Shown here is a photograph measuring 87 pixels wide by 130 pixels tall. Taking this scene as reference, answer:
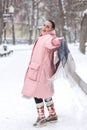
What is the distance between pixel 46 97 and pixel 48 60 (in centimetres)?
58

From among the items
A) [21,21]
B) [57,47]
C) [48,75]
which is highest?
[57,47]

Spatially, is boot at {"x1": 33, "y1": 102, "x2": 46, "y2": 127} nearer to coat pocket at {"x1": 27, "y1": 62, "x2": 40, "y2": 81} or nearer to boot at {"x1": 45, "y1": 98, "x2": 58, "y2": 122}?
boot at {"x1": 45, "y1": 98, "x2": 58, "y2": 122}

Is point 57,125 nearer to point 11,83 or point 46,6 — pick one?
point 11,83

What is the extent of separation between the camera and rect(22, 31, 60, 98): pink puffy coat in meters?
6.76

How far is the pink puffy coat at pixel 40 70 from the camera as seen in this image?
6.76 metres

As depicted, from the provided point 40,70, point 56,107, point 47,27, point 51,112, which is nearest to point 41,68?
point 40,70

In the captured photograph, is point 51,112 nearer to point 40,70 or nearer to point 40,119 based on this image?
point 40,119

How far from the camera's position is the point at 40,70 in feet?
22.2

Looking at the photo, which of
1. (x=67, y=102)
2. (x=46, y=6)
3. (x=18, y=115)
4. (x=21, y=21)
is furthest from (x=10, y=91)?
(x=21, y=21)

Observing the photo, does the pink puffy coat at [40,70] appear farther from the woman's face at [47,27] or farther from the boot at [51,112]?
the boot at [51,112]

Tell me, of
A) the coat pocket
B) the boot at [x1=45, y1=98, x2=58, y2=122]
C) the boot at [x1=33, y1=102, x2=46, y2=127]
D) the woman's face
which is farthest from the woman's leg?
the woman's face

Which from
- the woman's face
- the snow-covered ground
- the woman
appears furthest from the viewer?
the snow-covered ground

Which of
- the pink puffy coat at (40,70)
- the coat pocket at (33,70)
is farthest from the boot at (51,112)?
the coat pocket at (33,70)

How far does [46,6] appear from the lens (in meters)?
57.8
